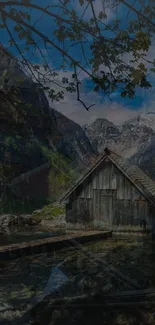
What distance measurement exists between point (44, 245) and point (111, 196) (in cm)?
697

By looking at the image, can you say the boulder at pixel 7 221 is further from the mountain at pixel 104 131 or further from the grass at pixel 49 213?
the mountain at pixel 104 131

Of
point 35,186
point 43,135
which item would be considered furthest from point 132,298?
point 35,186

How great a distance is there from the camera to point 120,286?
991cm

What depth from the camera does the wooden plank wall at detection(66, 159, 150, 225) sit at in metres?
20.6

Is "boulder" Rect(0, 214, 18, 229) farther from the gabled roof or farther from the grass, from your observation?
the gabled roof

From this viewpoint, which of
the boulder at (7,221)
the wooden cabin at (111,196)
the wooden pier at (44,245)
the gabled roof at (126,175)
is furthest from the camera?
the boulder at (7,221)

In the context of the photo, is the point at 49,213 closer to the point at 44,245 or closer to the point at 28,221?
the point at 28,221

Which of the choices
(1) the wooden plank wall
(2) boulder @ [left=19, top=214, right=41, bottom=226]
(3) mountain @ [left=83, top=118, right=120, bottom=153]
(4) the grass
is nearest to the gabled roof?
(1) the wooden plank wall

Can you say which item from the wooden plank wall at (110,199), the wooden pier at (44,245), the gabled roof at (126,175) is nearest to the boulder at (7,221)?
the wooden plank wall at (110,199)

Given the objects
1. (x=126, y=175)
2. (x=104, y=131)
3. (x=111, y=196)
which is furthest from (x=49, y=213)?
(x=104, y=131)

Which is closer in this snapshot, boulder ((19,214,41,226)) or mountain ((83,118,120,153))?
mountain ((83,118,120,153))

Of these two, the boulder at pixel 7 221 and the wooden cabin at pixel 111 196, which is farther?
the boulder at pixel 7 221

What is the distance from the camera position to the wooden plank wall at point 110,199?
67.7 ft

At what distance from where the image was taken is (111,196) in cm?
2167
